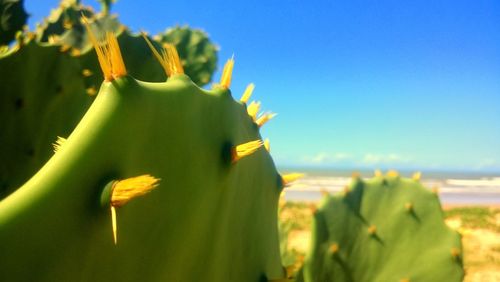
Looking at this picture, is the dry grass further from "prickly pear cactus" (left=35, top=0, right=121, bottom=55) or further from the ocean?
"prickly pear cactus" (left=35, top=0, right=121, bottom=55)

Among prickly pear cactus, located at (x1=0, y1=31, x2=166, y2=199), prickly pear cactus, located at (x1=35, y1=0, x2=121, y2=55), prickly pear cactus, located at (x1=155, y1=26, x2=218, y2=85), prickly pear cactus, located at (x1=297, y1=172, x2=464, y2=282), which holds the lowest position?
prickly pear cactus, located at (x1=297, y1=172, x2=464, y2=282)

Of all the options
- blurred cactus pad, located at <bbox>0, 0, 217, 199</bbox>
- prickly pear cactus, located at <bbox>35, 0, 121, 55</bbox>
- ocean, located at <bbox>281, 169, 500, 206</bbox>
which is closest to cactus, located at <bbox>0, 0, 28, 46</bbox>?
prickly pear cactus, located at <bbox>35, 0, 121, 55</bbox>

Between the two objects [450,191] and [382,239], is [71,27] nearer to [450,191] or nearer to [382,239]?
[382,239]

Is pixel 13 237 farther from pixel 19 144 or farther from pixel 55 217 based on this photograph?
pixel 19 144

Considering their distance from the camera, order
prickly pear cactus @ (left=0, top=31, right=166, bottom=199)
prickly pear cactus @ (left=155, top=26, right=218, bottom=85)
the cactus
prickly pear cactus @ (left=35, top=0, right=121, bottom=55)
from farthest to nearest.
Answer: prickly pear cactus @ (left=155, top=26, right=218, bottom=85) → the cactus → prickly pear cactus @ (left=35, top=0, right=121, bottom=55) → prickly pear cactus @ (left=0, top=31, right=166, bottom=199)

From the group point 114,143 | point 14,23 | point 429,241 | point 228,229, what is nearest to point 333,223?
point 429,241
